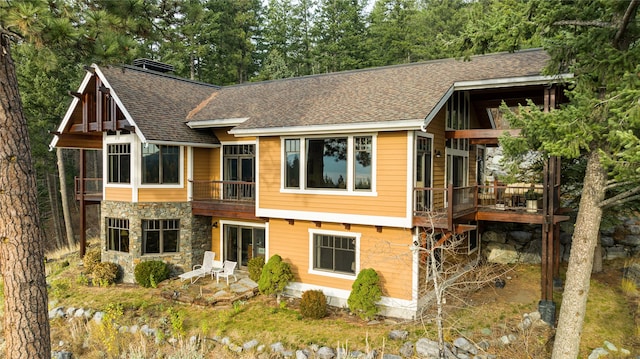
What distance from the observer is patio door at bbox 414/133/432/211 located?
11758 mm

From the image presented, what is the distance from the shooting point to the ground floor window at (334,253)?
41.1 ft

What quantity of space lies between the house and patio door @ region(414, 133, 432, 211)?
0.06 metres

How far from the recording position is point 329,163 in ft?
40.8

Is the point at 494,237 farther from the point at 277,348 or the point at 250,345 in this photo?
the point at 250,345

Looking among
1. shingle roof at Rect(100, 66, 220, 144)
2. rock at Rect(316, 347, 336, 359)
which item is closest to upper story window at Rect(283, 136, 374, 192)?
rock at Rect(316, 347, 336, 359)

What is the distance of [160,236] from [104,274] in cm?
246

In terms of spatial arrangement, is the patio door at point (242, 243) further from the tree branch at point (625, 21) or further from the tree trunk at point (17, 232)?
the tree branch at point (625, 21)

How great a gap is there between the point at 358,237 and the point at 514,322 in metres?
4.90

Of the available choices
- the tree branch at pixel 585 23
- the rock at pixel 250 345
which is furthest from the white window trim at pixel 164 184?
the tree branch at pixel 585 23

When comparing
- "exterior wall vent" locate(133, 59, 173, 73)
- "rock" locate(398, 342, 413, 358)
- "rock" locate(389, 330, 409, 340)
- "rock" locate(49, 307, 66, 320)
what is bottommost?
"rock" locate(49, 307, 66, 320)

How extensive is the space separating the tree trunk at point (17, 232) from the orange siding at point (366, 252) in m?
7.69

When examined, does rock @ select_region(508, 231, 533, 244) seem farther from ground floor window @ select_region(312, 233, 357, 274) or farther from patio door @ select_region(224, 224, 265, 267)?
patio door @ select_region(224, 224, 265, 267)

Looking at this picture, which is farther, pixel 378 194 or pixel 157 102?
pixel 157 102

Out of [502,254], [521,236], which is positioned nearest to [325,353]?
[502,254]
